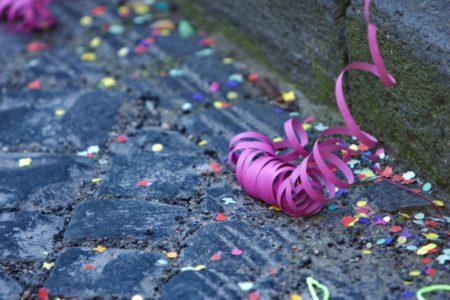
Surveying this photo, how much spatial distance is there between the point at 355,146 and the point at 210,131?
1.65 ft

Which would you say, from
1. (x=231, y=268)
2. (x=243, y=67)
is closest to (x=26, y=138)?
(x=243, y=67)

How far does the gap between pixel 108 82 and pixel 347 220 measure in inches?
51.0

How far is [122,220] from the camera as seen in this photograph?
2.39 metres

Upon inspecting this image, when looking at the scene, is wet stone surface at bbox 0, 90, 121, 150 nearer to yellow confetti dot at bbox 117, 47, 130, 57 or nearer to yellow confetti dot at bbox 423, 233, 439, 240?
yellow confetti dot at bbox 117, 47, 130, 57

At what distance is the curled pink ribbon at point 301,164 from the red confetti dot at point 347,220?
69mm

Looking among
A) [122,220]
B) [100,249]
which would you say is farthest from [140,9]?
[100,249]

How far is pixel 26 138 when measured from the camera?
9.63 ft

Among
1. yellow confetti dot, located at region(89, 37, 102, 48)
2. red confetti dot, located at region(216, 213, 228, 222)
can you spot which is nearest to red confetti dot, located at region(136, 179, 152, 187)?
red confetti dot, located at region(216, 213, 228, 222)

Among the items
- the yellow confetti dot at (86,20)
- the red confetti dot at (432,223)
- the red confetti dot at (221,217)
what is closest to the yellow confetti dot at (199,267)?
the red confetti dot at (221,217)

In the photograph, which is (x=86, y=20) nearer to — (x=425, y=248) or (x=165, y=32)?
(x=165, y=32)

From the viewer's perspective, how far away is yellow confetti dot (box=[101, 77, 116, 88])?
3.25 meters

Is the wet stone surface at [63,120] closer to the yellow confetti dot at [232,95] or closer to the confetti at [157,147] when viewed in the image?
the confetti at [157,147]

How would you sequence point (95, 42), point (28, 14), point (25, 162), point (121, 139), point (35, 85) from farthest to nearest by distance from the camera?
point (28, 14) → point (95, 42) → point (35, 85) → point (121, 139) → point (25, 162)

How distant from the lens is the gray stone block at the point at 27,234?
2.29m
